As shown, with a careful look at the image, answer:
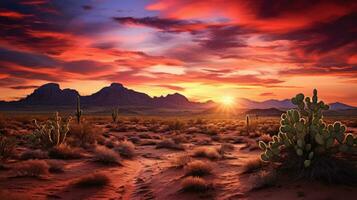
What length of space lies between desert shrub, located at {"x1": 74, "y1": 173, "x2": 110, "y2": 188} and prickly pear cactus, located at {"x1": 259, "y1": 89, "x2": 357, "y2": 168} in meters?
4.94

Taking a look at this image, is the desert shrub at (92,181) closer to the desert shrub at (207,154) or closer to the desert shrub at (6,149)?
the desert shrub at (6,149)

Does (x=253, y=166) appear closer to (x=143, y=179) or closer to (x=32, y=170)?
(x=143, y=179)

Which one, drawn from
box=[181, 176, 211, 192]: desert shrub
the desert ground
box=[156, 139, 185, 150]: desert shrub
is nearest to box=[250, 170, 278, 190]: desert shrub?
the desert ground

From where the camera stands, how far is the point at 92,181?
471 inches

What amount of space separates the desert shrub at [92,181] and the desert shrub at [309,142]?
4939 mm

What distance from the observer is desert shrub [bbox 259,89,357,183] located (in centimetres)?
978

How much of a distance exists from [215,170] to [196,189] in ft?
11.1

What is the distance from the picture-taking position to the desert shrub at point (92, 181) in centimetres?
1186

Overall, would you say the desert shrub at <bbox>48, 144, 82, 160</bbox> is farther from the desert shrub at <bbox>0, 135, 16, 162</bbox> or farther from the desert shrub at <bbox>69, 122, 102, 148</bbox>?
the desert shrub at <bbox>69, 122, 102, 148</bbox>

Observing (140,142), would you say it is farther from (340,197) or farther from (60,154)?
(340,197)

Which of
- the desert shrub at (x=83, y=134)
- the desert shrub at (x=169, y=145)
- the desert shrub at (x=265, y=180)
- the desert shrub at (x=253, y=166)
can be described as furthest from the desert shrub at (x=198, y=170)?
the desert shrub at (x=83, y=134)

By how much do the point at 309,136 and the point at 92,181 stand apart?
6.44 m

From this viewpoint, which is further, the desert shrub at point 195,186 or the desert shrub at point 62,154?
the desert shrub at point 62,154

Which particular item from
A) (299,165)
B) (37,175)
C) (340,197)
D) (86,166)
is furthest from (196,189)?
(86,166)
